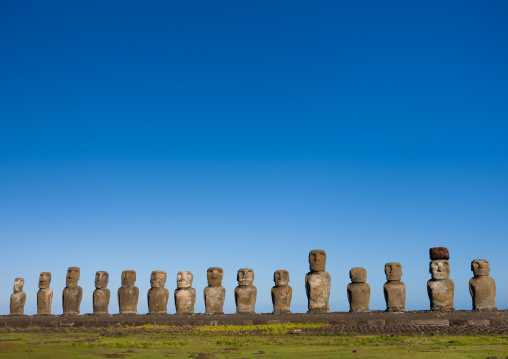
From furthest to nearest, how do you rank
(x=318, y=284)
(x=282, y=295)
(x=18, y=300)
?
(x=18, y=300) < (x=282, y=295) < (x=318, y=284)

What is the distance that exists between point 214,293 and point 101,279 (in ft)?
20.1

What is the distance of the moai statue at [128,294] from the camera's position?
26.1 meters

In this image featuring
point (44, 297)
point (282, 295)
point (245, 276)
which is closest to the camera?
point (282, 295)

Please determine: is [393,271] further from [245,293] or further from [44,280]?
[44,280]

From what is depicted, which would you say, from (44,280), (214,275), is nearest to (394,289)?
(214,275)

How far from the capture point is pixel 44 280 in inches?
1107

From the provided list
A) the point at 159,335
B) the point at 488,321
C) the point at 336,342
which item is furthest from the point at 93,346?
the point at 488,321

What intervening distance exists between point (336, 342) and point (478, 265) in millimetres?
11897

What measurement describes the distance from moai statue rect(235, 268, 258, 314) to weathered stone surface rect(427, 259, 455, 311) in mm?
7504

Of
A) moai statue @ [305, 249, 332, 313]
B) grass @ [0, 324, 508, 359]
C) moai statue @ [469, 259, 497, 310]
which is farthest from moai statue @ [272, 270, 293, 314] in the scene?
moai statue @ [469, 259, 497, 310]

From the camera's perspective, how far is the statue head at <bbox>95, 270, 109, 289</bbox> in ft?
87.8

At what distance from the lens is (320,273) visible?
2339 centimetres

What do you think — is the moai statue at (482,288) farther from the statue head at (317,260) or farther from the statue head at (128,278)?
the statue head at (128,278)

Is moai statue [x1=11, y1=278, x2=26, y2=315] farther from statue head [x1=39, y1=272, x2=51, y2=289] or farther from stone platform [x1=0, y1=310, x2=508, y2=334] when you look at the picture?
stone platform [x1=0, y1=310, x2=508, y2=334]
